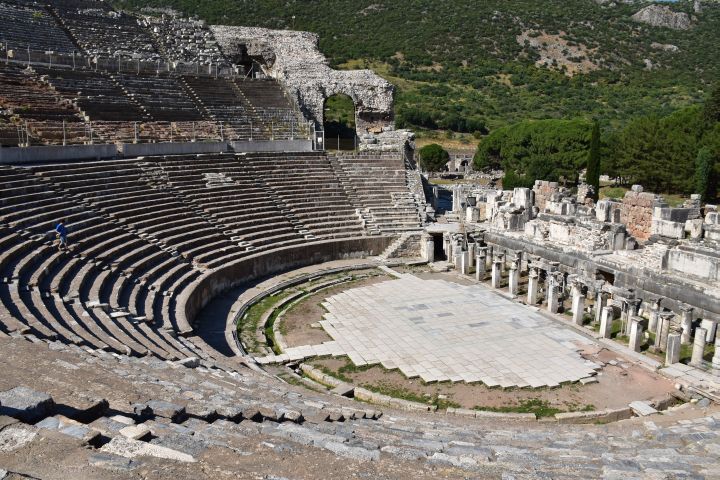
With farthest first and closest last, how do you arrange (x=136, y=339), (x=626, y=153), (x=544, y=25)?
(x=544, y=25)
(x=626, y=153)
(x=136, y=339)

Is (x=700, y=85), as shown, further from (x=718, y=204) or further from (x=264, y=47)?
(x=264, y=47)

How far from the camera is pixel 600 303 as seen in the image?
641 inches

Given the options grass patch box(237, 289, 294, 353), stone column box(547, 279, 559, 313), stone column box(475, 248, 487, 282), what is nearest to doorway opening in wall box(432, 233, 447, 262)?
stone column box(475, 248, 487, 282)

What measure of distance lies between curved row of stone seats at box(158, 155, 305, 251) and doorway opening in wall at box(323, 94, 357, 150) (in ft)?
34.4

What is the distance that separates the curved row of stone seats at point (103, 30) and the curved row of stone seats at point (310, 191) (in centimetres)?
1241

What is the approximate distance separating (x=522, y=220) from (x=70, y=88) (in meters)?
19.6

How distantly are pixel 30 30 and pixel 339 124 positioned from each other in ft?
73.6

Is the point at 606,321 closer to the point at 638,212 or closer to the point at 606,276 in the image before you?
the point at 606,276

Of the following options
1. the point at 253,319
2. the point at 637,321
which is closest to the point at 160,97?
the point at 253,319

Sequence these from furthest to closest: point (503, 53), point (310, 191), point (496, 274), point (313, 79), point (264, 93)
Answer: point (503, 53) → point (313, 79) → point (264, 93) → point (310, 191) → point (496, 274)

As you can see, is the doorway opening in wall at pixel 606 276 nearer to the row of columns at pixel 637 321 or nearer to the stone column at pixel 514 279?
the row of columns at pixel 637 321

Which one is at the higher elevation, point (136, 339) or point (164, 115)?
point (164, 115)

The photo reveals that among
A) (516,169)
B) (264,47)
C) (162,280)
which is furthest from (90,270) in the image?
(516,169)

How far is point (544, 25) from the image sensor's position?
84625 mm
